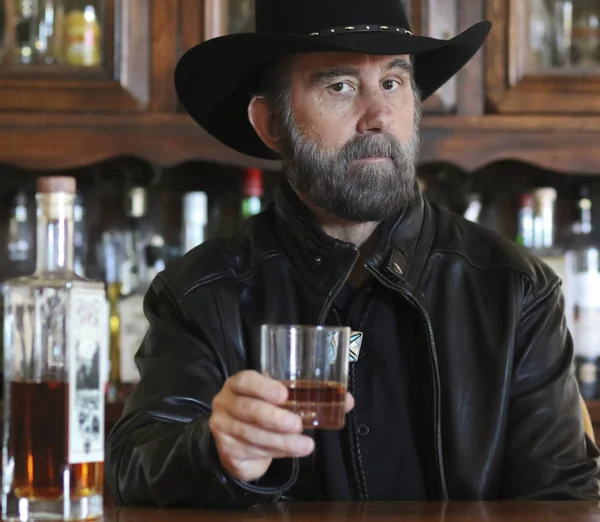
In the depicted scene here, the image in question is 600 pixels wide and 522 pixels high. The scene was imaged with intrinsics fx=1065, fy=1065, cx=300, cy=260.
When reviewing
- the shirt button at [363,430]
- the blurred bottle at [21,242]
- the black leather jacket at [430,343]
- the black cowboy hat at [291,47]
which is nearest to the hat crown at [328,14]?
the black cowboy hat at [291,47]

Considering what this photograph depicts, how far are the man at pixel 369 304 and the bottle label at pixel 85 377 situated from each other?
35 cm

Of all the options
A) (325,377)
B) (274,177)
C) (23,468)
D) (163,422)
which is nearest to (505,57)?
(274,177)

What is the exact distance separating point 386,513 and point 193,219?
4.94 feet

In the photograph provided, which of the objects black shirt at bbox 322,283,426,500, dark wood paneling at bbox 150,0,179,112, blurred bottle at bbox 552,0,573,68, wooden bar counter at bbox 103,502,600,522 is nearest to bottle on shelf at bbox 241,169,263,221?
dark wood paneling at bbox 150,0,179,112

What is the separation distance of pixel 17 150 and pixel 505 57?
43.3 inches

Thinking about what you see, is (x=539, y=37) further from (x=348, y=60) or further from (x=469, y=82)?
(x=348, y=60)

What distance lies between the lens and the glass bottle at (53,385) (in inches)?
33.1

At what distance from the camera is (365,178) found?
4.98ft

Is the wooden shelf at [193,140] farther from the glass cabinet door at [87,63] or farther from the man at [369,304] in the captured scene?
the man at [369,304]

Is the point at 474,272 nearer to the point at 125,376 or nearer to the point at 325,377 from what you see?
the point at 325,377

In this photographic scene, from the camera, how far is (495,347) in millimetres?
1430

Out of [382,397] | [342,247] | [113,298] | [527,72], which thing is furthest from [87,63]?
[382,397]

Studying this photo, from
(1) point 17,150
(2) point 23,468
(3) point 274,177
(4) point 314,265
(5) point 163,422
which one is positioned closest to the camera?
(2) point 23,468

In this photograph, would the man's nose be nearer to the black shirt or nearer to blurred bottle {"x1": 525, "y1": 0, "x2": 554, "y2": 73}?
the black shirt
